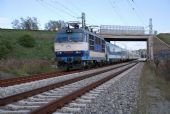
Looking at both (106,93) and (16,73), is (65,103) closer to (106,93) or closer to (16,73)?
(106,93)

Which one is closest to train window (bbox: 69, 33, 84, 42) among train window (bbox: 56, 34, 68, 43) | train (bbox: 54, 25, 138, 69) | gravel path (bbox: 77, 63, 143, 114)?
train (bbox: 54, 25, 138, 69)

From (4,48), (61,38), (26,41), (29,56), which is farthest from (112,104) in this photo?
(26,41)

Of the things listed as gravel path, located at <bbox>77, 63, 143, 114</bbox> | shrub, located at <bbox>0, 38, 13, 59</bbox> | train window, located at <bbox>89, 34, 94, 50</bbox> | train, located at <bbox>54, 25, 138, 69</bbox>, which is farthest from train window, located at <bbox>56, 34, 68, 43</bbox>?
shrub, located at <bbox>0, 38, 13, 59</bbox>

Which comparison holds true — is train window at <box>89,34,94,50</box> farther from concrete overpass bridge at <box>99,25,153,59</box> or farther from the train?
concrete overpass bridge at <box>99,25,153,59</box>

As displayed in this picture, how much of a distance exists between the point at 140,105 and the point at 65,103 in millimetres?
2078

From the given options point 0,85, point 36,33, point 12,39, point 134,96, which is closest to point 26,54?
point 12,39

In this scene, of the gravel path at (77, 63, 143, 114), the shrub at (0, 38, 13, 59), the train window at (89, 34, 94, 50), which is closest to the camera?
the gravel path at (77, 63, 143, 114)

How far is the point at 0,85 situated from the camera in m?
14.7

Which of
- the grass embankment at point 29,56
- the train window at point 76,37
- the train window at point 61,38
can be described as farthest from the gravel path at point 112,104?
the train window at point 61,38

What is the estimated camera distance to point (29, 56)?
166 ft

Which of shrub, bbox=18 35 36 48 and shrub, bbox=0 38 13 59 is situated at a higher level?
shrub, bbox=18 35 36 48

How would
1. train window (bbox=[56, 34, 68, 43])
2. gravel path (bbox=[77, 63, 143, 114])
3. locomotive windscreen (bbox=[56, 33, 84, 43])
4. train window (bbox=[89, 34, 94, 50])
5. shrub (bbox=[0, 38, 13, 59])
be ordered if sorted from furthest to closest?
shrub (bbox=[0, 38, 13, 59]) → train window (bbox=[89, 34, 94, 50]) → train window (bbox=[56, 34, 68, 43]) → locomotive windscreen (bbox=[56, 33, 84, 43]) → gravel path (bbox=[77, 63, 143, 114])

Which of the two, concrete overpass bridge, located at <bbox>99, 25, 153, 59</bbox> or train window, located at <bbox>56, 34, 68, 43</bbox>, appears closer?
train window, located at <bbox>56, 34, 68, 43</bbox>

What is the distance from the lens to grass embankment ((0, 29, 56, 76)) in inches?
994
